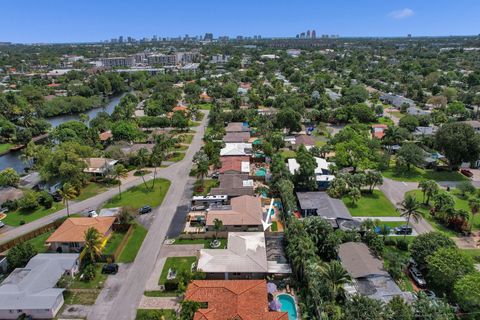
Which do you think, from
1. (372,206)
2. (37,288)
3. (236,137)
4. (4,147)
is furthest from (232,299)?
(4,147)

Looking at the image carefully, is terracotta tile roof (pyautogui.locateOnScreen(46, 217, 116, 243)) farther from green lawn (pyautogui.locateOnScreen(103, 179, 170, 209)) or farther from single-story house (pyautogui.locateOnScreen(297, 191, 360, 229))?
single-story house (pyautogui.locateOnScreen(297, 191, 360, 229))

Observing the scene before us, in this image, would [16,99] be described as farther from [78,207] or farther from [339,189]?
[339,189]

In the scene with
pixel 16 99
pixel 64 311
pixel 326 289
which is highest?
pixel 16 99

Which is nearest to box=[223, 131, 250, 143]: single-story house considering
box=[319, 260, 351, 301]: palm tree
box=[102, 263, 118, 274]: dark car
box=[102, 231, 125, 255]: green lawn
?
box=[102, 231, 125, 255]: green lawn

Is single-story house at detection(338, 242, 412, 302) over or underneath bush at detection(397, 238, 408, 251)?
over

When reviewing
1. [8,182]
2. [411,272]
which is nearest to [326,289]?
[411,272]

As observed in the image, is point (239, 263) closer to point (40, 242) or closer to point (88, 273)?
point (88, 273)
